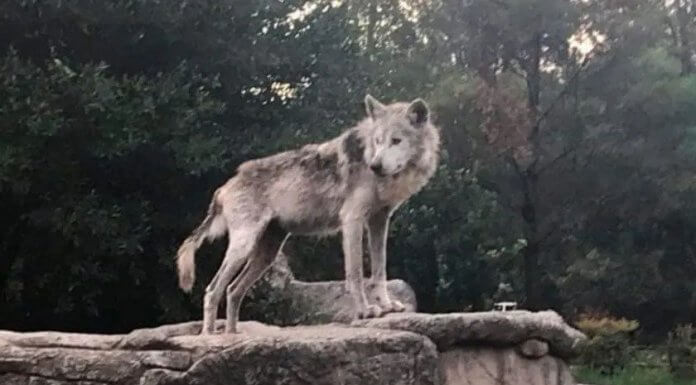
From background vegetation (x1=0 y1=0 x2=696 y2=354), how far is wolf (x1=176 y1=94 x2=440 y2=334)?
481 cm

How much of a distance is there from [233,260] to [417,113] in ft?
4.95

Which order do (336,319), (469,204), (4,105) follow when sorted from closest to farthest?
(336,319) → (4,105) → (469,204)

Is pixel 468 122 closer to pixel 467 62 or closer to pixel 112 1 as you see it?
pixel 467 62

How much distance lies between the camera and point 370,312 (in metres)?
6.62

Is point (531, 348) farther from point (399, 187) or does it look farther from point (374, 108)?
point (374, 108)

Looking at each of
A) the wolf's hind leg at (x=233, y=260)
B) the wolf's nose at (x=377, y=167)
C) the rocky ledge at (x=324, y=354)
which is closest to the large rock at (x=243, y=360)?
the rocky ledge at (x=324, y=354)

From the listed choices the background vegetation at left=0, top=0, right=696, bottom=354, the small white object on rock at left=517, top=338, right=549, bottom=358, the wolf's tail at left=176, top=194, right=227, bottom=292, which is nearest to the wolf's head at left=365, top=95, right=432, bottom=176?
the wolf's tail at left=176, top=194, right=227, bottom=292

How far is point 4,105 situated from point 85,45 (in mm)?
1998

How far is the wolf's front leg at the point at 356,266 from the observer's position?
6.52m

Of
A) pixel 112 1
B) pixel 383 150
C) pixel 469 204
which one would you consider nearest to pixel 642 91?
pixel 469 204

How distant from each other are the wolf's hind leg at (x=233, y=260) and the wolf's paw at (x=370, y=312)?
81 centimetres

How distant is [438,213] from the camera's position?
1616 centimetres

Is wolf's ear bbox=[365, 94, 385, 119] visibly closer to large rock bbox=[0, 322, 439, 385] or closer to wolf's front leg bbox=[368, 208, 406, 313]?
wolf's front leg bbox=[368, 208, 406, 313]

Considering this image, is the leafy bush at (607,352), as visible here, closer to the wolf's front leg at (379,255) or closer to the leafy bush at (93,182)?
the leafy bush at (93,182)
